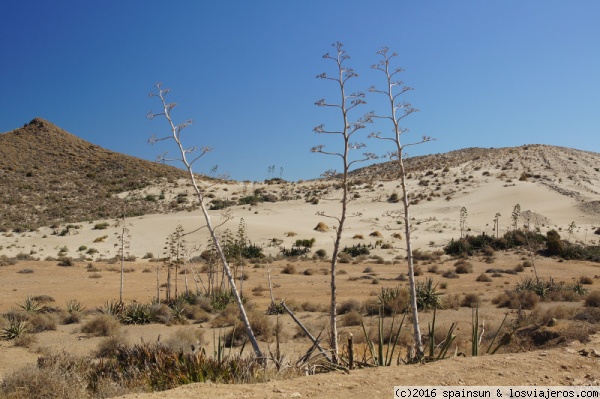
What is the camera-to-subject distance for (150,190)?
57719mm

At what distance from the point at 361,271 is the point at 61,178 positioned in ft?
153

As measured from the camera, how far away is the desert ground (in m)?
6.32

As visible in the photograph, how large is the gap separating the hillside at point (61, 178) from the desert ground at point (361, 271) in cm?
360

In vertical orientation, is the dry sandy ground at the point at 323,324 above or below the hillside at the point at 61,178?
below

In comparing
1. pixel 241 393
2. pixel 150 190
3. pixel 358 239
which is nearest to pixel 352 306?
pixel 241 393

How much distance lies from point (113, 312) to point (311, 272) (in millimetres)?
12353

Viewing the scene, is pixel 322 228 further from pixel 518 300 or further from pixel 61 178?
pixel 61 178

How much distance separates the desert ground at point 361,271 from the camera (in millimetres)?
6316

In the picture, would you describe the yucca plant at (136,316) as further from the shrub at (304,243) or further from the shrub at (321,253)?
the shrub at (304,243)

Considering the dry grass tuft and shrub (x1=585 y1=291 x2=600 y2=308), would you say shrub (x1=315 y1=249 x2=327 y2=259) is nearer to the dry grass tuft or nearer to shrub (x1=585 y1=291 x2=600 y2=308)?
the dry grass tuft

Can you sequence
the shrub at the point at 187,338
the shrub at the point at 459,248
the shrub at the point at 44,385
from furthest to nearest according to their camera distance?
the shrub at the point at 459,248 < the shrub at the point at 187,338 < the shrub at the point at 44,385

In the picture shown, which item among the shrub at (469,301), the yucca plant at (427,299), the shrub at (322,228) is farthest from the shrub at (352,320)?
the shrub at (322,228)

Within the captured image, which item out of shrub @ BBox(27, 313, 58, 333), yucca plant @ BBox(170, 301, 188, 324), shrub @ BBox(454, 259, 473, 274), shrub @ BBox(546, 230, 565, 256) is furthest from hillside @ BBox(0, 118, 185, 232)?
shrub @ BBox(546, 230, 565, 256)

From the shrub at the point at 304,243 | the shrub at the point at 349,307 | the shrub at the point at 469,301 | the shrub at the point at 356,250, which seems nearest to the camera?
the shrub at the point at 349,307
